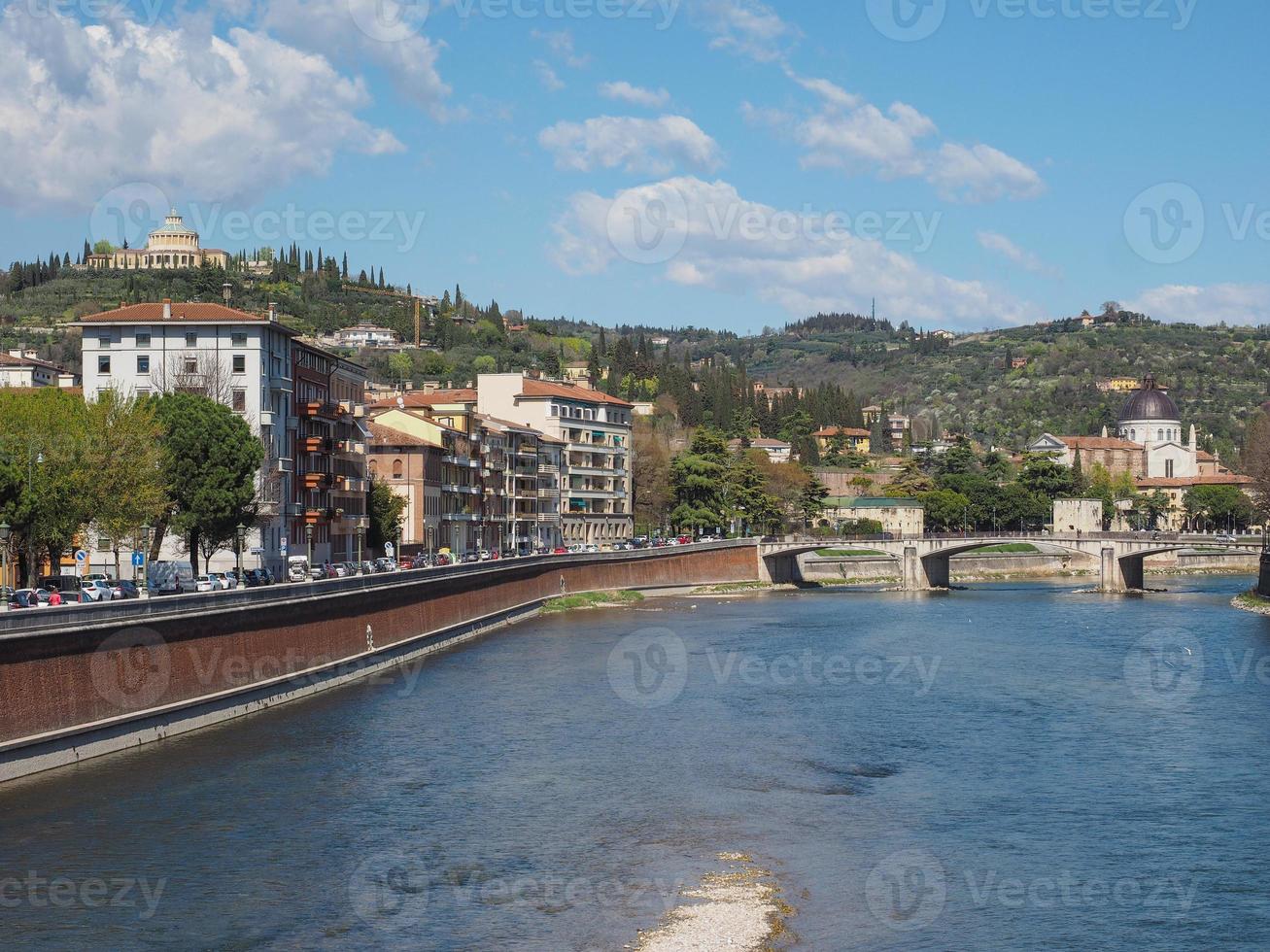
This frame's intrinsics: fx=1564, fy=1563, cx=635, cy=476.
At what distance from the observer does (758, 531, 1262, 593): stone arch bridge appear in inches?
4931

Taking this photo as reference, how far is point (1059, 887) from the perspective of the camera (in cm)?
3170

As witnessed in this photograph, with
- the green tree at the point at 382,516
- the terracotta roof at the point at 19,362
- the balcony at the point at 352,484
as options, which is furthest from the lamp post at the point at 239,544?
the terracotta roof at the point at 19,362

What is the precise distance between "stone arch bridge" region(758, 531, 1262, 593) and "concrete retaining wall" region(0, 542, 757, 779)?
57.5 metres

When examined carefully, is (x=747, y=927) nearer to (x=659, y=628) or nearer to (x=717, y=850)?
(x=717, y=850)

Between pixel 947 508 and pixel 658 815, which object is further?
pixel 947 508

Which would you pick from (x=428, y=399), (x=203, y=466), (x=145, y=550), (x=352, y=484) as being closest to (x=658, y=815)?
(x=203, y=466)

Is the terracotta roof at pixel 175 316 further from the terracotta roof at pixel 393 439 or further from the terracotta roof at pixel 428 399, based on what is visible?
the terracotta roof at pixel 428 399

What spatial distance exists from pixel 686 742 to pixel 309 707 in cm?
1329

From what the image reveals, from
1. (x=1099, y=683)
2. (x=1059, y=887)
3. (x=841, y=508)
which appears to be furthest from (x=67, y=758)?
(x=841, y=508)

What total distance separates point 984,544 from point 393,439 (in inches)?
2141

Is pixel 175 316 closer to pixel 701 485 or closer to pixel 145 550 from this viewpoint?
pixel 145 550

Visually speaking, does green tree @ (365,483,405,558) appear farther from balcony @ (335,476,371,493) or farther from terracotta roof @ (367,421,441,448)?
terracotta roof @ (367,421,441,448)

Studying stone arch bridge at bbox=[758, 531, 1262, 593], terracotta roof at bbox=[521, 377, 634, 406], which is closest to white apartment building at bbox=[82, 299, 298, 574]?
terracotta roof at bbox=[521, 377, 634, 406]

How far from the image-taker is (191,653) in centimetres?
4594
